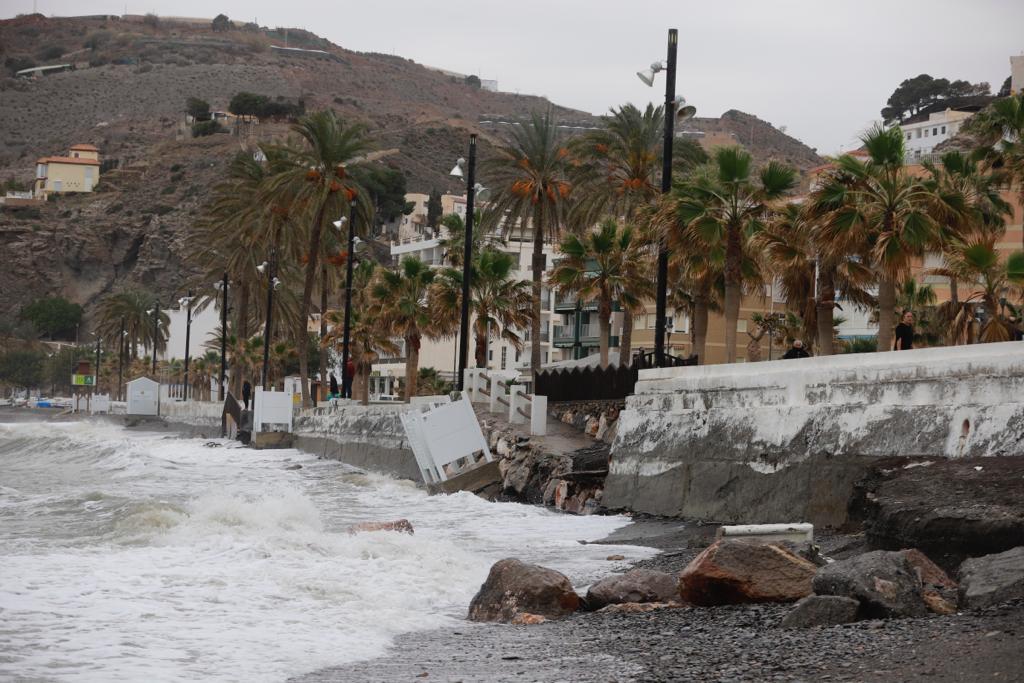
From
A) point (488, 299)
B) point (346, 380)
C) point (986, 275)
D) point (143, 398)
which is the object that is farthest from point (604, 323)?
point (143, 398)

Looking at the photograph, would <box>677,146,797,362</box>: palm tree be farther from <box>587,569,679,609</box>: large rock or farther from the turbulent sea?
<box>587,569,679,609</box>: large rock

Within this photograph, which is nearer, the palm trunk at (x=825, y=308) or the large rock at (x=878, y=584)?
the large rock at (x=878, y=584)

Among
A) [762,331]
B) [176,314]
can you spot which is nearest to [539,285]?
[762,331]

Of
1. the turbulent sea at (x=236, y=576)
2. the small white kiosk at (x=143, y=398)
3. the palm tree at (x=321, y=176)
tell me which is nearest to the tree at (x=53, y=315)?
the small white kiosk at (x=143, y=398)

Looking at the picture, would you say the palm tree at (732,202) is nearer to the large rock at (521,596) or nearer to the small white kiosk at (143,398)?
the large rock at (521,596)

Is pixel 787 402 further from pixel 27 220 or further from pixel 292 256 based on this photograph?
pixel 27 220

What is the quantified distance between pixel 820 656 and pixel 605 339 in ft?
115

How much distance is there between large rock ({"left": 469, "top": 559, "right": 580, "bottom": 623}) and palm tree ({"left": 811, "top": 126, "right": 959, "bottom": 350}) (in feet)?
42.6

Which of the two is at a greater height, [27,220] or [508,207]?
[27,220]

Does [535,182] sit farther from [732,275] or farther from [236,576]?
[236,576]

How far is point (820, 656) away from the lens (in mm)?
9102

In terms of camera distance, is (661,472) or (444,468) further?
(444,468)

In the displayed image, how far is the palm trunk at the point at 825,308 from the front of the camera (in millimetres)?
27906

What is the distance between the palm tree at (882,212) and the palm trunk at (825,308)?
2.44m
